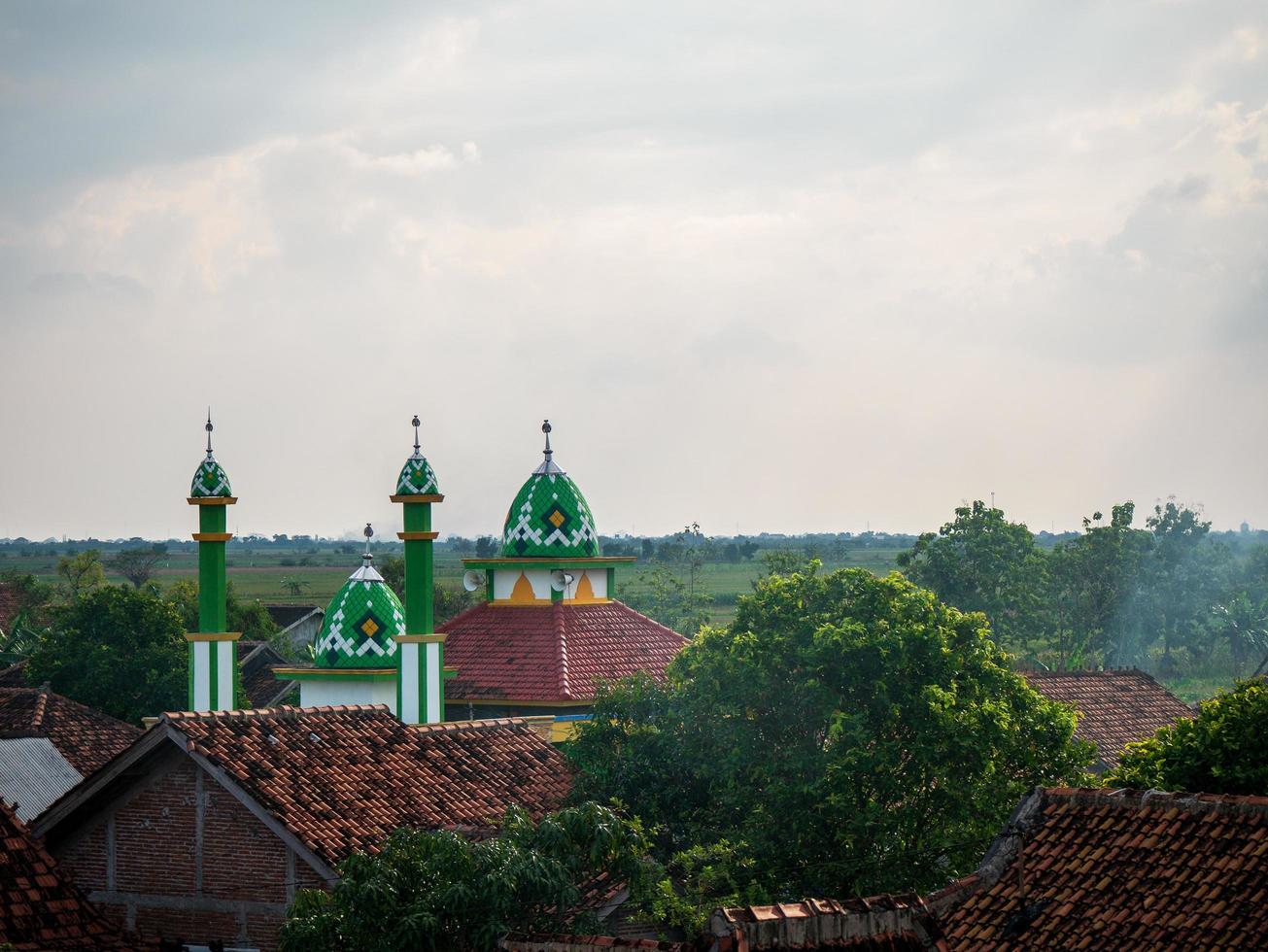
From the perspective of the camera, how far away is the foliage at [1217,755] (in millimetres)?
20641

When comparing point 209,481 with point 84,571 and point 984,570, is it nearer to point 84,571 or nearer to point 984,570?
point 984,570

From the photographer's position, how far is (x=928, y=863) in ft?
73.5

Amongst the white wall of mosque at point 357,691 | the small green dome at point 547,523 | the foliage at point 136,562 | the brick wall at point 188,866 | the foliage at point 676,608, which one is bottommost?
the brick wall at point 188,866

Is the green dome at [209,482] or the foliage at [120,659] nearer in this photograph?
the green dome at [209,482]

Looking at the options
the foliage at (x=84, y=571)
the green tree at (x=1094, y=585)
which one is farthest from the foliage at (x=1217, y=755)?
the foliage at (x=84, y=571)

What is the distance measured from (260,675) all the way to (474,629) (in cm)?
3095

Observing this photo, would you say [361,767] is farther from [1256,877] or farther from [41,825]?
[1256,877]

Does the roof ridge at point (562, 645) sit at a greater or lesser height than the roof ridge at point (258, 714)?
greater

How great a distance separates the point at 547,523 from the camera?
34125mm

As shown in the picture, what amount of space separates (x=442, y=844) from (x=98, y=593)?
3617cm

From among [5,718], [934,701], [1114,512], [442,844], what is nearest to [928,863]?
[934,701]

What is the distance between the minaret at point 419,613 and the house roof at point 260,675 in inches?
872

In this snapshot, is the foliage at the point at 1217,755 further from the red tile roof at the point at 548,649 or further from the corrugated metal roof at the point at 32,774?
the corrugated metal roof at the point at 32,774

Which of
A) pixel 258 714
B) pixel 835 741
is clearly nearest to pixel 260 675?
pixel 258 714
